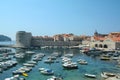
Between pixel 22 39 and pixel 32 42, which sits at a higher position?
pixel 22 39

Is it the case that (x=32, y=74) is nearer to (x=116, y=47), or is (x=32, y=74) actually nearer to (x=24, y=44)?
(x=116, y=47)

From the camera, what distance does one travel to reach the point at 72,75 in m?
41.7

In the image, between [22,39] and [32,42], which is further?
[32,42]

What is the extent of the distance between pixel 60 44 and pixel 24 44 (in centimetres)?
2618

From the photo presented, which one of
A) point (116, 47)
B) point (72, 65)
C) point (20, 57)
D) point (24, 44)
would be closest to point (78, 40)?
point (24, 44)

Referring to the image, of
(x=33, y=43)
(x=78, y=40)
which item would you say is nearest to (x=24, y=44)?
(x=33, y=43)

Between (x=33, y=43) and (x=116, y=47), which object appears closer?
(x=116, y=47)

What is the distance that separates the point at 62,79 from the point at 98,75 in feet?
24.6

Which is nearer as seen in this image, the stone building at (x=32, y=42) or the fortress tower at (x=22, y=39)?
the fortress tower at (x=22, y=39)

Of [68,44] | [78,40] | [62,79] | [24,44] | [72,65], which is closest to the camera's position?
[62,79]

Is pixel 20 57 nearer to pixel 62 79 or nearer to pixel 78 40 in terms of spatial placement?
pixel 62 79

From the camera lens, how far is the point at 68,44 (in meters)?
142

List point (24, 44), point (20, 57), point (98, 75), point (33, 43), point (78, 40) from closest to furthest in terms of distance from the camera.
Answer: point (98, 75) → point (20, 57) → point (24, 44) → point (33, 43) → point (78, 40)

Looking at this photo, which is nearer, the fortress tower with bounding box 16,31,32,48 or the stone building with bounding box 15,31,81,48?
the fortress tower with bounding box 16,31,32,48
